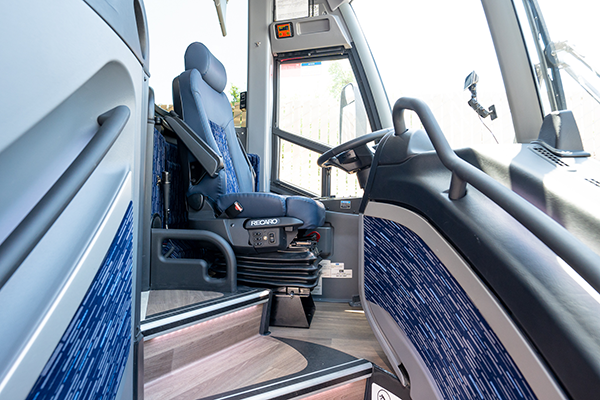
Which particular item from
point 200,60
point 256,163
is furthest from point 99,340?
point 256,163

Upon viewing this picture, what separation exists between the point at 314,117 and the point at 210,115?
1.31m

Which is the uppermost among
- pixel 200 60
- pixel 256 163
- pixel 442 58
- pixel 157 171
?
pixel 200 60

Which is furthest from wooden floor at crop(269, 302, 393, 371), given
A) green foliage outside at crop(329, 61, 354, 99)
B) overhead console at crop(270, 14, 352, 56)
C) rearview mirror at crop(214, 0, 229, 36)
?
rearview mirror at crop(214, 0, 229, 36)

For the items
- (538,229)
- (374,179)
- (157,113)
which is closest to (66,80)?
(538,229)

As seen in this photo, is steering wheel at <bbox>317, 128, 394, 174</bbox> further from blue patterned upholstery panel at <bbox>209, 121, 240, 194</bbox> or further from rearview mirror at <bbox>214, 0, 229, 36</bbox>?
rearview mirror at <bbox>214, 0, 229, 36</bbox>

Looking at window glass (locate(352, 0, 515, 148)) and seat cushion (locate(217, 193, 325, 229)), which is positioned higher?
window glass (locate(352, 0, 515, 148))

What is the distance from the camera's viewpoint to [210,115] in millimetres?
2051

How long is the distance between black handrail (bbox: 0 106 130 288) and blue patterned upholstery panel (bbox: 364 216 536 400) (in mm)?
741

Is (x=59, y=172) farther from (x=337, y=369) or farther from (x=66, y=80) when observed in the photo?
(x=337, y=369)

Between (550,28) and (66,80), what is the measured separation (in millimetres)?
1603

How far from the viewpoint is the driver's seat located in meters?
1.62

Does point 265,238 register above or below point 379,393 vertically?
above

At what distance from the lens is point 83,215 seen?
49cm

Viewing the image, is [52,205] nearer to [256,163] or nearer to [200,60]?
[200,60]
